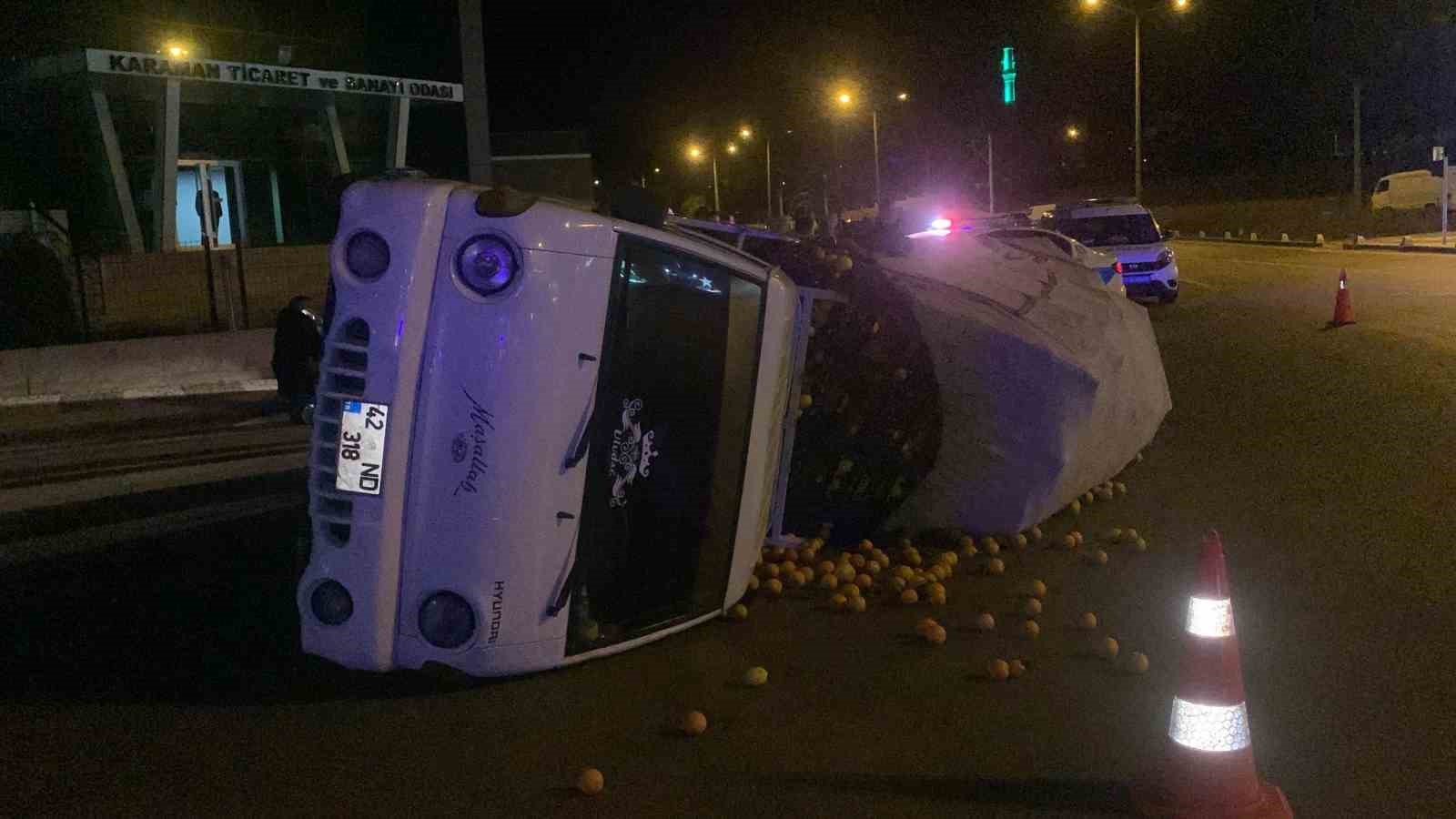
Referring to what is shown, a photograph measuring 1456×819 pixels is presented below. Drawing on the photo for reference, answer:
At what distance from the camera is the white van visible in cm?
5209

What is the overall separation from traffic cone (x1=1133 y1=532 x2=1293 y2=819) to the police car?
1891 centimetres

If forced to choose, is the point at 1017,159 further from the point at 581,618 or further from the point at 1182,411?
the point at 581,618

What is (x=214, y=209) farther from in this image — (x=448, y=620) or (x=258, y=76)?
(x=448, y=620)

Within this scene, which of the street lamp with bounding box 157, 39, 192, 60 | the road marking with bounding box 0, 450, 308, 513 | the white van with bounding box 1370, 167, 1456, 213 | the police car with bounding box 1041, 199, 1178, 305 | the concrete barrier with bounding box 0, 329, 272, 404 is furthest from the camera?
the white van with bounding box 1370, 167, 1456, 213

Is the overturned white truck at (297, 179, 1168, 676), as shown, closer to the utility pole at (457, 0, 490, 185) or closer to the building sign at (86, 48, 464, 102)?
the utility pole at (457, 0, 490, 185)

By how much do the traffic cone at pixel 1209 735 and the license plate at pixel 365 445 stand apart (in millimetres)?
2821

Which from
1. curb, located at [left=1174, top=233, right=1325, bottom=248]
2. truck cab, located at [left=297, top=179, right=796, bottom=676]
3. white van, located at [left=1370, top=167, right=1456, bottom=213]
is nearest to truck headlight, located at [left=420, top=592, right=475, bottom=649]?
truck cab, located at [left=297, top=179, right=796, bottom=676]

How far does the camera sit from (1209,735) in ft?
14.4

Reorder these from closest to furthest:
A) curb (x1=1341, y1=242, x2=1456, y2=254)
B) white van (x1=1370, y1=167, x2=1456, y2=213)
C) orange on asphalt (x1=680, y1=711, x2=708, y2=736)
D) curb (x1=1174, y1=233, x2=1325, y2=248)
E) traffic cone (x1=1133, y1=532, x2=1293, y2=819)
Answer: traffic cone (x1=1133, y1=532, x2=1293, y2=819) → orange on asphalt (x1=680, y1=711, x2=708, y2=736) → curb (x1=1341, y1=242, x2=1456, y2=254) → curb (x1=1174, y1=233, x2=1325, y2=248) → white van (x1=1370, y1=167, x2=1456, y2=213)

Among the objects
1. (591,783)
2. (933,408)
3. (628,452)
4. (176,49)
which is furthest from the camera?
(176,49)

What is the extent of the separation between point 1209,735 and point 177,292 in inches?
814

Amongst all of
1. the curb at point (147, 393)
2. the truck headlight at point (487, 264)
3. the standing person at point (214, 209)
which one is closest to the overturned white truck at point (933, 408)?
the truck headlight at point (487, 264)

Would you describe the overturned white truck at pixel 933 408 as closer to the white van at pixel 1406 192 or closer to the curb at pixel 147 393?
the curb at pixel 147 393

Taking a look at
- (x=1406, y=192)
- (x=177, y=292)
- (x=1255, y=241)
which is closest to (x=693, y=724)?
(x=177, y=292)
